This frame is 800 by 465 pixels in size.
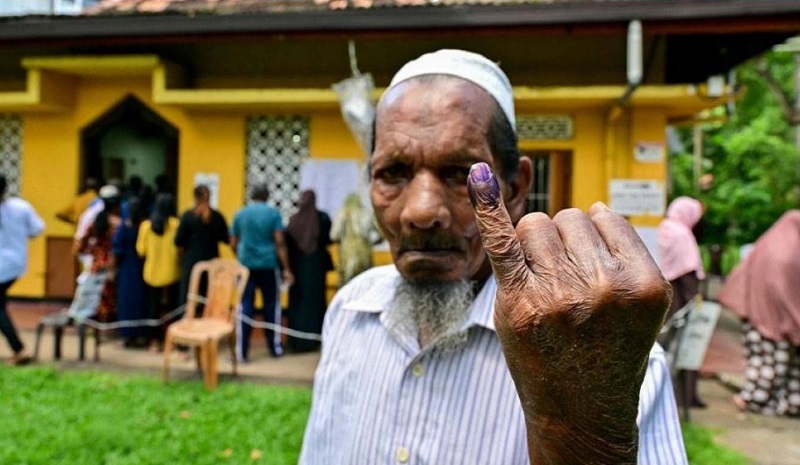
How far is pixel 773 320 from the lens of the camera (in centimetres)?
543

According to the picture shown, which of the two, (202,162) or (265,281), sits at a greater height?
(202,162)

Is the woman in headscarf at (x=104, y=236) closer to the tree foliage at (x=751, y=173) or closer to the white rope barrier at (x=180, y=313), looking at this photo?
the white rope barrier at (x=180, y=313)

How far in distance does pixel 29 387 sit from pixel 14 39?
181 inches

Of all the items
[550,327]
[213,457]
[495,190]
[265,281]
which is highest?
[495,190]

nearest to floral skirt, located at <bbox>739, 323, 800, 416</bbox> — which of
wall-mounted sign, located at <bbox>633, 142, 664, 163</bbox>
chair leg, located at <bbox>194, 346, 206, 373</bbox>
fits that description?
wall-mounted sign, located at <bbox>633, 142, 664, 163</bbox>

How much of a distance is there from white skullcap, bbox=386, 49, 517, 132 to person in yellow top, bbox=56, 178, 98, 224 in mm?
7795

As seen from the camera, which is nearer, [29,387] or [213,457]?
[213,457]

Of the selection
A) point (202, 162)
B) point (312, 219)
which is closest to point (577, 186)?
point (312, 219)

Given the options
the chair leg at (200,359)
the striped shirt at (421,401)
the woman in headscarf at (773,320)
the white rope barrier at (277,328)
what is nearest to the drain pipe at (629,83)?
the woman in headscarf at (773,320)

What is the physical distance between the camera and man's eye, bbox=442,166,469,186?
4.32 ft

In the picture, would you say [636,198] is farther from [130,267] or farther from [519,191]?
[519,191]

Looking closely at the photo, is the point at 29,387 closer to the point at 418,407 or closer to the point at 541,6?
the point at 418,407

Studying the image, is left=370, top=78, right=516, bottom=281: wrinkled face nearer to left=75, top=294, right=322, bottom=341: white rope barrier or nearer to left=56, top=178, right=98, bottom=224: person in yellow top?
left=75, top=294, right=322, bottom=341: white rope barrier

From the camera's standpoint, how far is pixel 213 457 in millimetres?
4090
